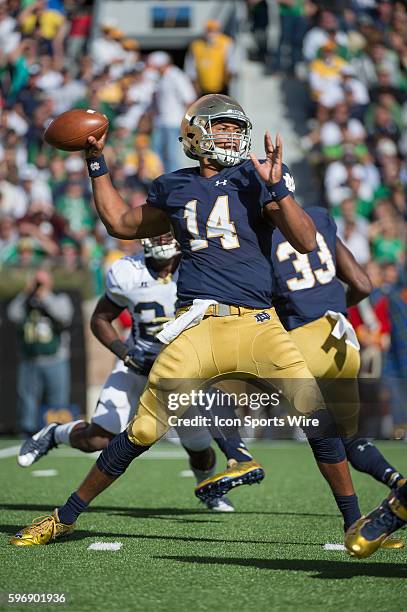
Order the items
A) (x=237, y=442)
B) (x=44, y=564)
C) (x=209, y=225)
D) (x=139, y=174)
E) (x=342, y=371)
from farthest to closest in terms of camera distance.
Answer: (x=139, y=174)
(x=237, y=442)
(x=342, y=371)
(x=209, y=225)
(x=44, y=564)

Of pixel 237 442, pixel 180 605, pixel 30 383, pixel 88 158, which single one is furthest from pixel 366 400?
pixel 180 605

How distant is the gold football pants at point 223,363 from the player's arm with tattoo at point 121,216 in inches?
20.5

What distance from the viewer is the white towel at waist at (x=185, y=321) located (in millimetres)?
4383

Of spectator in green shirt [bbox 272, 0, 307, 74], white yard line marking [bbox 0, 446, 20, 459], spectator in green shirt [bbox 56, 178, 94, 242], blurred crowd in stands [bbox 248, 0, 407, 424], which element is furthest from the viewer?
spectator in green shirt [bbox 272, 0, 307, 74]

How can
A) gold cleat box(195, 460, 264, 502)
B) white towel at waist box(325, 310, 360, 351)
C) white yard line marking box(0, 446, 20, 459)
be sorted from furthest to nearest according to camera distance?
white yard line marking box(0, 446, 20, 459) < white towel at waist box(325, 310, 360, 351) < gold cleat box(195, 460, 264, 502)

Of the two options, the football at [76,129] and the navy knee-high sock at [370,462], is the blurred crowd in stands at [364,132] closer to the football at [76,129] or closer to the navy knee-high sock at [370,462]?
the navy knee-high sock at [370,462]

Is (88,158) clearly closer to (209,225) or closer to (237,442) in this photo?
(209,225)

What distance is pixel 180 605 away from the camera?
3557 millimetres

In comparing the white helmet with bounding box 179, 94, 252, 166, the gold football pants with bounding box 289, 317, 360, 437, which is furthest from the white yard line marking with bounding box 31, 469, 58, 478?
the white helmet with bounding box 179, 94, 252, 166

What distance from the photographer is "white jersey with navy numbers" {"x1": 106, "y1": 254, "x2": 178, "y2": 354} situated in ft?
20.0

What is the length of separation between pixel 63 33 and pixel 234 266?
10.8m

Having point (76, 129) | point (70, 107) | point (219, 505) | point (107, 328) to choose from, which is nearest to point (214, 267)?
point (76, 129)

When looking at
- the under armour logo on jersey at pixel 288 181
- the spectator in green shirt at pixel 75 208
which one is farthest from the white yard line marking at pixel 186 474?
the spectator in green shirt at pixel 75 208

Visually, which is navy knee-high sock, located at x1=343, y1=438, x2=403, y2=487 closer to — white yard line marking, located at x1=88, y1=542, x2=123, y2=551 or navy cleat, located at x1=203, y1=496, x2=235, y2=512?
navy cleat, located at x1=203, y1=496, x2=235, y2=512
